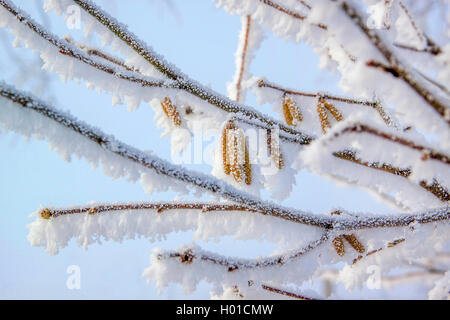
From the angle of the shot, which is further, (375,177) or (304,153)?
(375,177)

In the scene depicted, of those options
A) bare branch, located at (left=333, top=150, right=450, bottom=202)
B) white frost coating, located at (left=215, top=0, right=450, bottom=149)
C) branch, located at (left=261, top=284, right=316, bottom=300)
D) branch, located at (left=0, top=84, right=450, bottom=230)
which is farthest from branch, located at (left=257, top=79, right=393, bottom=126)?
branch, located at (left=261, top=284, right=316, bottom=300)

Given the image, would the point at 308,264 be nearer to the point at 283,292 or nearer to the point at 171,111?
the point at 283,292

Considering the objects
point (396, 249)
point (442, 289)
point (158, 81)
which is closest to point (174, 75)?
point (158, 81)

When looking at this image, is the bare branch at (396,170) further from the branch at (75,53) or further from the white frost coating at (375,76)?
the branch at (75,53)

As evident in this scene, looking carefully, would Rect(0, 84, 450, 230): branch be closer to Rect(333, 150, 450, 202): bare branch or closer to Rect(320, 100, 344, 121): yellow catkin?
Rect(333, 150, 450, 202): bare branch
